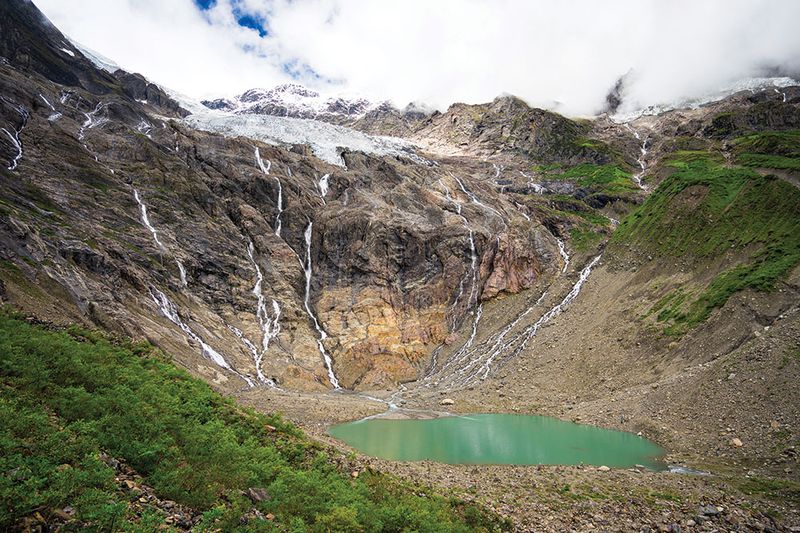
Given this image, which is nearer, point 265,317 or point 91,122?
point 265,317

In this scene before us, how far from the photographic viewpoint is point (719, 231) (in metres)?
55.1

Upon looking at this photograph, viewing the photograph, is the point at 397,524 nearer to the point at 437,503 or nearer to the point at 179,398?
the point at 437,503

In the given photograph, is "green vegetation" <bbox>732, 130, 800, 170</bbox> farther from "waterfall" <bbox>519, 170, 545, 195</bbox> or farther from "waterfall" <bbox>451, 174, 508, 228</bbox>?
"waterfall" <bbox>519, 170, 545, 195</bbox>

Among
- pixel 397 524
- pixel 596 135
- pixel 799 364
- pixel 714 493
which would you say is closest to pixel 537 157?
pixel 596 135

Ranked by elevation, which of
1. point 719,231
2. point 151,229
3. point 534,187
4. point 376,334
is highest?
point 534,187

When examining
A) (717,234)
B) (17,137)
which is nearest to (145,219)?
(17,137)

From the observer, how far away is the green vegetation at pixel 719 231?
142 feet

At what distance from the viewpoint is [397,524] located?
12.0 m

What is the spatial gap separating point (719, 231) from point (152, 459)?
64.4 m

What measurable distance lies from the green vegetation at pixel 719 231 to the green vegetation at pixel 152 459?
4046cm

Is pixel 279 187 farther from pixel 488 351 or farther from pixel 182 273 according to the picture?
pixel 488 351

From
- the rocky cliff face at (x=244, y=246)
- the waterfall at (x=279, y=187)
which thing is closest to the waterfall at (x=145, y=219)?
the rocky cliff face at (x=244, y=246)

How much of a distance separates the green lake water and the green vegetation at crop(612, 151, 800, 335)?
17.5 metres

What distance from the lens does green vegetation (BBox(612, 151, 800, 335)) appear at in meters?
43.2
